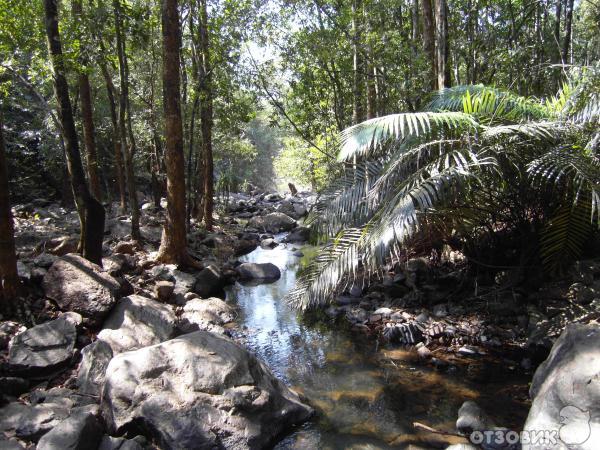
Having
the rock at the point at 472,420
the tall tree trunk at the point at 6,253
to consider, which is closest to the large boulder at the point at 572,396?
the rock at the point at 472,420

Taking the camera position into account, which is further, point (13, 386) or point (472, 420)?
point (13, 386)

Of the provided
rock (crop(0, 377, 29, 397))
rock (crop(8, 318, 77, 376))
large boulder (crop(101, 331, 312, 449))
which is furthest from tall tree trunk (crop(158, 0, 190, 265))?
large boulder (crop(101, 331, 312, 449))

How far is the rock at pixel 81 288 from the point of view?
5598 millimetres

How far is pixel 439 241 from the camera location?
679 cm

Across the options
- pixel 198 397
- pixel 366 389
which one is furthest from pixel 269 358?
pixel 198 397

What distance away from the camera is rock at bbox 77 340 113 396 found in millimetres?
→ 4335

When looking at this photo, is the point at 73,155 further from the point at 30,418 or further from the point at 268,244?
the point at 268,244

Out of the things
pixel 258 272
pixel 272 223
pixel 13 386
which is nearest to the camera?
pixel 13 386

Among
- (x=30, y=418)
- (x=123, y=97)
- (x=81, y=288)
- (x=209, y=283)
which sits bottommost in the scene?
(x=209, y=283)

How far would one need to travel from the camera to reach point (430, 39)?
30.4 ft

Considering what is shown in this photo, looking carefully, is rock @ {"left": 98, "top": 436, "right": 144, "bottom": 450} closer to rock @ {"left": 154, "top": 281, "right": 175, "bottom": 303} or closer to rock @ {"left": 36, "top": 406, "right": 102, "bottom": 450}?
rock @ {"left": 36, "top": 406, "right": 102, "bottom": 450}

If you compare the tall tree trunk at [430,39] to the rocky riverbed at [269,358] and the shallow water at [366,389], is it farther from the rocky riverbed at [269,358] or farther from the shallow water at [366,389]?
the shallow water at [366,389]

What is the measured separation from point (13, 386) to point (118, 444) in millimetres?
1597

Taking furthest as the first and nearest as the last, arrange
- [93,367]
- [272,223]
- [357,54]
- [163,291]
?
[272,223], [357,54], [163,291], [93,367]
